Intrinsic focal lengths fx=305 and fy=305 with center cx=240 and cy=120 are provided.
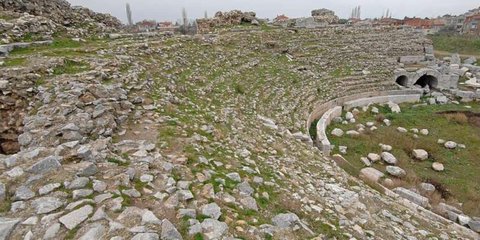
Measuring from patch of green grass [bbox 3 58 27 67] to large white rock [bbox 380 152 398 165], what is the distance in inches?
482

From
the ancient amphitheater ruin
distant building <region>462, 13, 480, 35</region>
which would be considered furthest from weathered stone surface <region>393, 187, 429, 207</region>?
distant building <region>462, 13, 480, 35</region>

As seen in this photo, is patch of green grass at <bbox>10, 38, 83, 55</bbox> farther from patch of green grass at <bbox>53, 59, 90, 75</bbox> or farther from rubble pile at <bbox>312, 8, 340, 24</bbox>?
rubble pile at <bbox>312, 8, 340, 24</bbox>

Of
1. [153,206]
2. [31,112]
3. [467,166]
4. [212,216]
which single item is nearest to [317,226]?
[212,216]

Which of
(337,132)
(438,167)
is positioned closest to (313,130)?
(337,132)

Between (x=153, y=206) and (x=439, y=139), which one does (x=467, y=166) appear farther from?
(x=153, y=206)

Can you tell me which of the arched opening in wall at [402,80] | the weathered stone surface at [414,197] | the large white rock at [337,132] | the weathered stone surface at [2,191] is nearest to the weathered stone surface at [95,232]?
the weathered stone surface at [2,191]

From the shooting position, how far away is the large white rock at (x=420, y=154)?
11969mm

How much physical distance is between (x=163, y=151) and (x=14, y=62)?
5.92 metres

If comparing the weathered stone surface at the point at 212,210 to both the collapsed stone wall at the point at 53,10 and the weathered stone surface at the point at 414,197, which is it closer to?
the weathered stone surface at the point at 414,197

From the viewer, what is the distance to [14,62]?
827cm

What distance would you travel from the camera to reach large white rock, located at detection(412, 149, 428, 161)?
11969 mm

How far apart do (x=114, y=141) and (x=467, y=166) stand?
1244cm

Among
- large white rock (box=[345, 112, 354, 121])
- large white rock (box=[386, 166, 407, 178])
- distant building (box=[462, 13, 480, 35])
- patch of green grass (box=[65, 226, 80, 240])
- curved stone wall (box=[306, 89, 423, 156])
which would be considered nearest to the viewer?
patch of green grass (box=[65, 226, 80, 240])

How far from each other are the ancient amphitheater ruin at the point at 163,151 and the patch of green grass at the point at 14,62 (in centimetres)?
10
